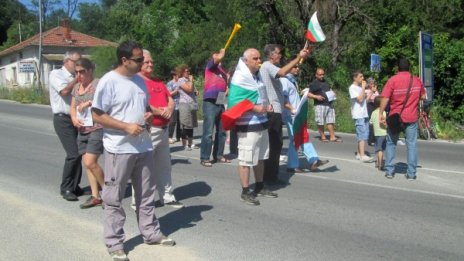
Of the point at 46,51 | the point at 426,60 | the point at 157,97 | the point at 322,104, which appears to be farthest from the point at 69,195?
the point at 46,51

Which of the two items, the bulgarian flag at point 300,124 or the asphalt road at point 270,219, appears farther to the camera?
the bulgarian flag at point 300,124

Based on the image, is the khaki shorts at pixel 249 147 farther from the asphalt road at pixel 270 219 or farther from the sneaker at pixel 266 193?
the sneaker at pixel 266 193

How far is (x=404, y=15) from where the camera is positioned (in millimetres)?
24062

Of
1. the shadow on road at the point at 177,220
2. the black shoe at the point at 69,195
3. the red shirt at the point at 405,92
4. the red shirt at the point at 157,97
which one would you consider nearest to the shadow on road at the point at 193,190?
the shadow on road at the point at 177,220

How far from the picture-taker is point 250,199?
6641mm

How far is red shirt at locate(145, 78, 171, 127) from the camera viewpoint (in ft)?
19.2

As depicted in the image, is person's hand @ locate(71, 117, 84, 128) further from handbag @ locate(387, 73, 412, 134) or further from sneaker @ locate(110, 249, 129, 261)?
handbag @ locate(387, 73, 412, 134)

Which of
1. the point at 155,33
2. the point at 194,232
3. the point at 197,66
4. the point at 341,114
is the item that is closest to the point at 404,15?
the point at 341,114

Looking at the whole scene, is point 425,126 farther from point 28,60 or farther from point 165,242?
point 28,60

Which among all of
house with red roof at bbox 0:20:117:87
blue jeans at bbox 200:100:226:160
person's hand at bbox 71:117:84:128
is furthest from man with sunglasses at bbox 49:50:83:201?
house with red roof at bbox 0:20:117:87

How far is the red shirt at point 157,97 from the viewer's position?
5.84 metres

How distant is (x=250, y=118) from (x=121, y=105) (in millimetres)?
2178

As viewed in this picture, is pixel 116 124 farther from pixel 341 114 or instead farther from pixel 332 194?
pixel 341 114

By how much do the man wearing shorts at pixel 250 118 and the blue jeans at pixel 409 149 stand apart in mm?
2724
